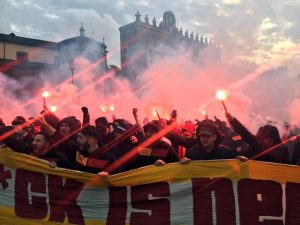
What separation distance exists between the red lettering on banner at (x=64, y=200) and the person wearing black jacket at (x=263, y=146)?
171 cm

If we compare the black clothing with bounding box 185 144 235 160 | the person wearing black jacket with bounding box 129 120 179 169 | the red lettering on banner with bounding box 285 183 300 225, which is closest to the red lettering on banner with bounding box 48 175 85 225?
the person wearing black jacket with bounding box 129 120 179 169

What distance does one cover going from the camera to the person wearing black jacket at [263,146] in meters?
4.52

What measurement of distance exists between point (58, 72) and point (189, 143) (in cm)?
3119

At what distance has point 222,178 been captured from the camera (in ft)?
13.0

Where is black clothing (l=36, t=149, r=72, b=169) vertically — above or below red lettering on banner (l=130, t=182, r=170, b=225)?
above

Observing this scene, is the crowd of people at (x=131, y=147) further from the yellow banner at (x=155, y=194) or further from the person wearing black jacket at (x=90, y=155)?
the yellow banner at (x=155, y=194)

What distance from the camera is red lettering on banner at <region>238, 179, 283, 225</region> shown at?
3.78m

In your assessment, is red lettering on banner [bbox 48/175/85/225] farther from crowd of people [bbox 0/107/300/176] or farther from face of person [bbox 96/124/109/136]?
face of person [bbox 96/124/109/136]

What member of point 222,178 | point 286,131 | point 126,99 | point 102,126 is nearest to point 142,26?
point 126,99

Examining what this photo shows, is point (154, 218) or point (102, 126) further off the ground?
point (102, 126)

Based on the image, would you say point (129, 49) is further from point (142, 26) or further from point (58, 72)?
point (58, 72)

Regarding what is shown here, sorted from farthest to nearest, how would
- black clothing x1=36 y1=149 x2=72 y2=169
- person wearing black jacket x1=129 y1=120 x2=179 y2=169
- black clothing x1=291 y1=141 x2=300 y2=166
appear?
1. black clothing x1=291 y1=141 x2=300 y2=166
2. person wearing black jacket x1=129 y1=120 x2=179 y2=169
3. black clothing x1=36 y1=149 x2=72 y2=169

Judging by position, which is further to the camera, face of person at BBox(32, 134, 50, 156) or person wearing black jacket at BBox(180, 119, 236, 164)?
face of person at BBox(32, 134, 50, 156)

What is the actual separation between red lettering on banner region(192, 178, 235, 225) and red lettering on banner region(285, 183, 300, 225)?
481mm
